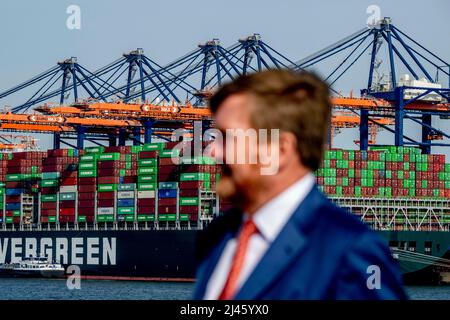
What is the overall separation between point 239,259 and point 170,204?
6855 cm

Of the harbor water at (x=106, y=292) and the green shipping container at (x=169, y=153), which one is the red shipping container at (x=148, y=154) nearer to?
the green shipping container at (x=169, y=153)

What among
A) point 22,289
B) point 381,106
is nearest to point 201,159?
point 381,106

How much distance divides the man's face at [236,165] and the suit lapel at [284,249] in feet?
0.46

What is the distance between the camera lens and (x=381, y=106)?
Answer: 233 feet

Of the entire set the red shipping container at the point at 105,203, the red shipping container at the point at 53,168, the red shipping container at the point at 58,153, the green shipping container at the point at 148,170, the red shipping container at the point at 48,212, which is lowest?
the red shipping container at the point at 48,212

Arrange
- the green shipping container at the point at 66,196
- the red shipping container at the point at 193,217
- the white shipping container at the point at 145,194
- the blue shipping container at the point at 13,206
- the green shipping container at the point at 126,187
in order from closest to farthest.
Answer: the red shipping container at the point at 193,217
the white shipping container at the point at 145,194
the green shipping container at the point at 126,187
the green shipping container at the point at 66,196
the blue shipping container at the point at 13,206

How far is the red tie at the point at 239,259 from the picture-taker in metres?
3.13

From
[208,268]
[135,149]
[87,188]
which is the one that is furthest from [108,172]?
[208,268]

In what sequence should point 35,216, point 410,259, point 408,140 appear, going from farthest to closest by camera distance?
point 35,216
point 408,140
point 410,259

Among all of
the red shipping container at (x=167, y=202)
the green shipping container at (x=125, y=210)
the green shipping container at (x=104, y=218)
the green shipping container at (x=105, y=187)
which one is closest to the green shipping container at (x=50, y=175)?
the green shipping container at (x=105, y=187)

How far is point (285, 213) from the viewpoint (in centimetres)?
312

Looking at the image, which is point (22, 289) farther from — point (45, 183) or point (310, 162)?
point (310, 162)

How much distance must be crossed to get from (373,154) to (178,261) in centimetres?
1257
